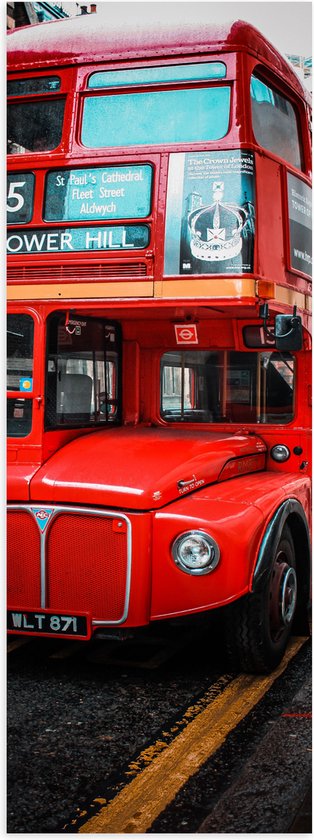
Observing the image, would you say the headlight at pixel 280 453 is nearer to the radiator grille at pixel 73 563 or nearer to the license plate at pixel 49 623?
the radiator grille at pixel 73 563

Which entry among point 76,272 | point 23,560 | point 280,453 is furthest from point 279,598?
point 76,272

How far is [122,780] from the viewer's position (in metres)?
4.06

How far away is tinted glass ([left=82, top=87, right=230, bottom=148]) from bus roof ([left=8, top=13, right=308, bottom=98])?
0.24 metres

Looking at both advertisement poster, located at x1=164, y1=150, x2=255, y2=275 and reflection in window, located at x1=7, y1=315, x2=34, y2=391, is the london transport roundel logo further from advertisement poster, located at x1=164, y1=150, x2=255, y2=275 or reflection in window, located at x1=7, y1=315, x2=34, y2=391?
reflection in window, located at x1=7, y1=315, x2=34, y2=391

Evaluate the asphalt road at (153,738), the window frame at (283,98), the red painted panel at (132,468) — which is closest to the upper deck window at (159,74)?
the window frame at (283,98)

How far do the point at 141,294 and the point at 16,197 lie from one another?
103 cm

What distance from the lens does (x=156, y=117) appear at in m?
5.67

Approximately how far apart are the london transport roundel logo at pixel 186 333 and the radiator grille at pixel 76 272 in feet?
3.05

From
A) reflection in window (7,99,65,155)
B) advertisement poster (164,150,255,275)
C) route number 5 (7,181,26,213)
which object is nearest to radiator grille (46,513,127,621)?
advertisement poster (164,150,255,275)

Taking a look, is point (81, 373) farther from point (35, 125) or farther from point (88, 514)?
point (35, 125)

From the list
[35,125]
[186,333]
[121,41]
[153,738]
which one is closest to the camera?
[153,738]

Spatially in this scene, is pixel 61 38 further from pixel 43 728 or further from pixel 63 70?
pixel 43 728

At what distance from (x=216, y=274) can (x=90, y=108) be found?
137 centimetres

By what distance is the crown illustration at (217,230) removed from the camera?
5414mm
